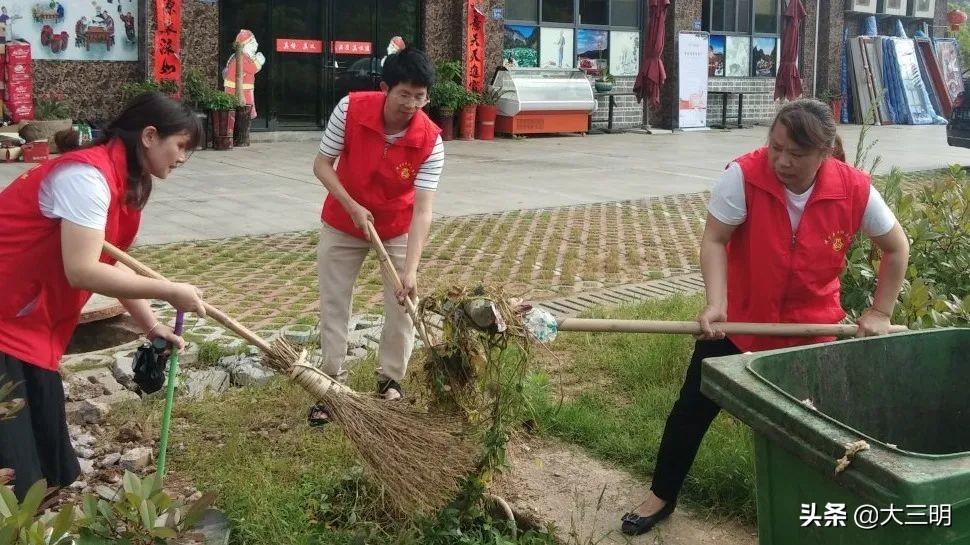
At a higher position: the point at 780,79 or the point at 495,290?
the point at 780,79

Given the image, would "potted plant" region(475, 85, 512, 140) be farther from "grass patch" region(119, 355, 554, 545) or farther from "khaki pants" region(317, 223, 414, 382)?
"khaki pants" region(317, 223, 414, 382)

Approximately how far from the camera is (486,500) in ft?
11.8

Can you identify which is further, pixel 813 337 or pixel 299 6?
pixel 299 6

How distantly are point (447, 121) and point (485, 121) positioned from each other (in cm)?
94

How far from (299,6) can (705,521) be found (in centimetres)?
1245

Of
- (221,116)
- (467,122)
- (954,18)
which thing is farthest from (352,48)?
(954,18)

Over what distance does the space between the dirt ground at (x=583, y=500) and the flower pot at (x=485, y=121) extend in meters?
12.6

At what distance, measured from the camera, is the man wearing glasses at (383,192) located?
4.20m

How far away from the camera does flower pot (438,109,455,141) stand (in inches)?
614

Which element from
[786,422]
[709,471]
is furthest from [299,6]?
[786,422]

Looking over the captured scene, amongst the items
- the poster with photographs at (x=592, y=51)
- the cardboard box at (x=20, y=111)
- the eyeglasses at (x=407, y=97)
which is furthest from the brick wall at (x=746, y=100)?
the eyeglasses at (x=407, y=97)

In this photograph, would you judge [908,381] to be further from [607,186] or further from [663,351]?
[607,186]

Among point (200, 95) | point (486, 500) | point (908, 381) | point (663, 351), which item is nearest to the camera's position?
point (908, 381)

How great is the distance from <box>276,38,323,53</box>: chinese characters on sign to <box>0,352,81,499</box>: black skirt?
12.2m
